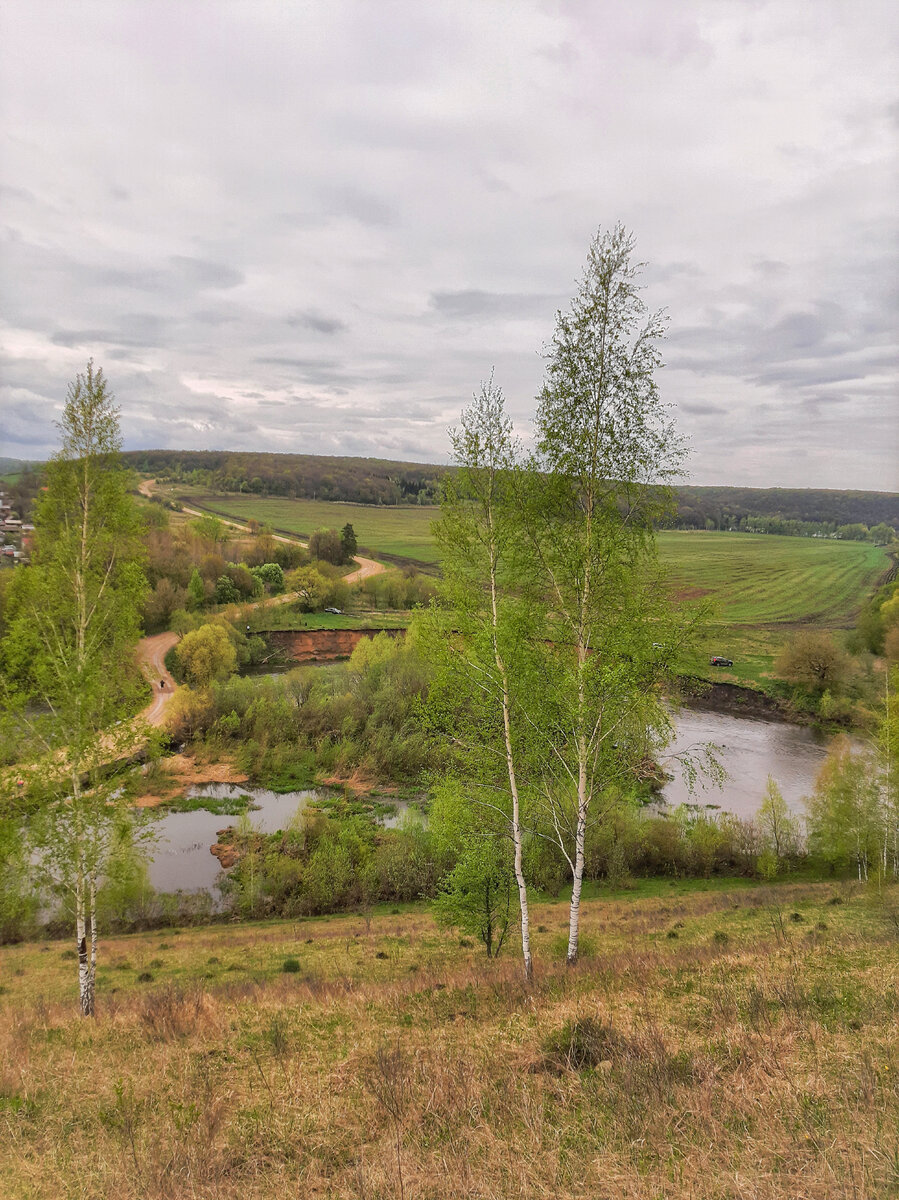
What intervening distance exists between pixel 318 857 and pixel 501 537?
24.5 meters

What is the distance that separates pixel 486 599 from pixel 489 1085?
25.8 ft

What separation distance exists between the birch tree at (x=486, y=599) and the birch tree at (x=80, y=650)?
7.67m

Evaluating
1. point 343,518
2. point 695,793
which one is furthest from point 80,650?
point 343,518

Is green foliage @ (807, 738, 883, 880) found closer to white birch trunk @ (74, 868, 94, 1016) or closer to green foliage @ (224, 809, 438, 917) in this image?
green foliage @ (224, 809, 438, 917)

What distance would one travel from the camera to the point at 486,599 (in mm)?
12117

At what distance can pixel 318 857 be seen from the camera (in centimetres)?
2970

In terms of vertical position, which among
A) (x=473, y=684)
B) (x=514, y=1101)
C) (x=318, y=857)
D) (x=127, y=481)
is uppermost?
(x=127, y=481)

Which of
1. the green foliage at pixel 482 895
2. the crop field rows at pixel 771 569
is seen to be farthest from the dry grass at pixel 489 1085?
the crop field rows at pixel 771 569

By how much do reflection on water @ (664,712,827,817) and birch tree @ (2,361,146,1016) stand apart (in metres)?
29.7

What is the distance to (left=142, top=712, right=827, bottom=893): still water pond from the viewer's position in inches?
1291

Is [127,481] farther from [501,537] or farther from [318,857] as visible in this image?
[318,857]

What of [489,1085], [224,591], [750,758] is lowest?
[750,758]

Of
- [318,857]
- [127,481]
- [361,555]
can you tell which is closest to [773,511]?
[361,555]

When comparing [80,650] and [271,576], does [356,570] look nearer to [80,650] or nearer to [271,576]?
[271,576]
